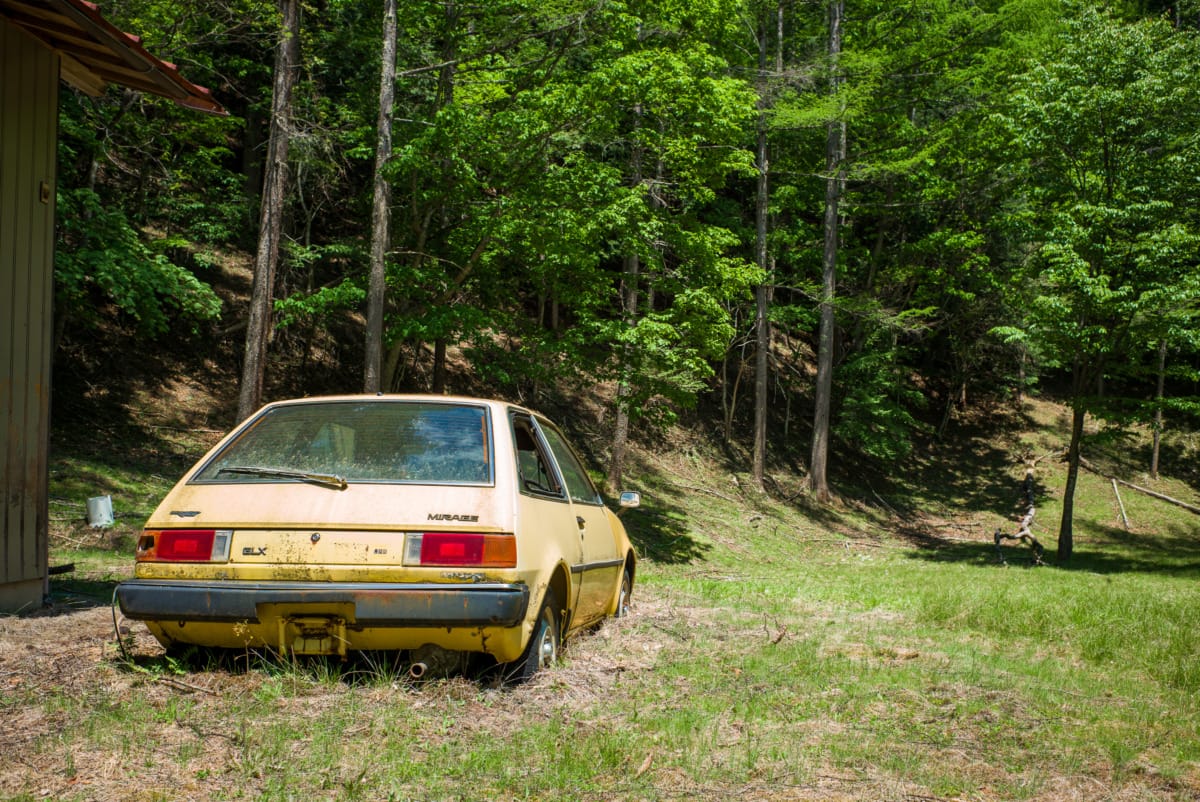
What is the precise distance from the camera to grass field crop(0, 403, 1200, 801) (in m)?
3.61

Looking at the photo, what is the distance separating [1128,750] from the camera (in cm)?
442

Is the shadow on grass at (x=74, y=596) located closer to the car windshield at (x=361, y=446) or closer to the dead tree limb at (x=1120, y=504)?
the car windshield at (x=361, y=446)

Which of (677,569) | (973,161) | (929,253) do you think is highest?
(973,161)

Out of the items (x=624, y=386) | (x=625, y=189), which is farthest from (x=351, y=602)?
(x=624, y=386)

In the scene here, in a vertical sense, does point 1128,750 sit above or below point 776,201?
below

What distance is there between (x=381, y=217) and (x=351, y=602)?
1267 centimetres

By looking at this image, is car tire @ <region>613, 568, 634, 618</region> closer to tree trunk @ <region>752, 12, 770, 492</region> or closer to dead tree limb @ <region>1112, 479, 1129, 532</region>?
tree trunk @ <region>752, 12, 770, 492</region>

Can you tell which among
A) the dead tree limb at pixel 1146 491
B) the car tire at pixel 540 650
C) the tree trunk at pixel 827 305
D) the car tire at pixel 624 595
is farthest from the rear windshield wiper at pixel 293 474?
the dead tree limb at pixel 1146 491

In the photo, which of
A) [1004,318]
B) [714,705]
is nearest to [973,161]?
[1004,318]

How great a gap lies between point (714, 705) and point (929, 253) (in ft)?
100

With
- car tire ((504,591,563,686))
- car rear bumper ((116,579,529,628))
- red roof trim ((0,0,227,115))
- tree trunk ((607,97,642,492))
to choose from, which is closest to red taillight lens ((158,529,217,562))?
car rear bumper ((116,579,529,628))

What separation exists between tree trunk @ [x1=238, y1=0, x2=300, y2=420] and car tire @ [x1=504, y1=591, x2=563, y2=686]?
38.7ft

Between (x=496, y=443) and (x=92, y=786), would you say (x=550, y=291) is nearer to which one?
(x=496, y=443)

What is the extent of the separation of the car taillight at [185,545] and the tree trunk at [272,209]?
37.7 feet
